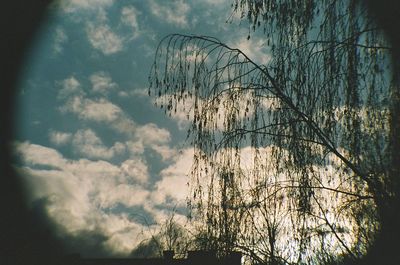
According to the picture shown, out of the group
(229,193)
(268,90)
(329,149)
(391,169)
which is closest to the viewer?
(391,169)

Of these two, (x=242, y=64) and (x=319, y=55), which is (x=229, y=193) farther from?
(x=319, y=55)

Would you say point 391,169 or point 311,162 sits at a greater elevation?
point 311,162

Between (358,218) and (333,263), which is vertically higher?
(358,218)

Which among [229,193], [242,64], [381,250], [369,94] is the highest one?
[242,64]

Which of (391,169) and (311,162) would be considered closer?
(391,169)

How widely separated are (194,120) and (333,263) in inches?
86.1

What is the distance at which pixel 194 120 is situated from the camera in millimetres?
3150

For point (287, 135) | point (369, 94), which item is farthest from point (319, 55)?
point (287, 135)

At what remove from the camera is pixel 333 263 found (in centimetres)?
396

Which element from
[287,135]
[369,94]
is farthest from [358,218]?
[369,94]

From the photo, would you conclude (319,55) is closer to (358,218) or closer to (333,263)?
(358,218)

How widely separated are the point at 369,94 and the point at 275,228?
173cm

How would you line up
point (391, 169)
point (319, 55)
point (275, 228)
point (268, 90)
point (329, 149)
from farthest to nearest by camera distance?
1. point (275, 228)
2. point (268, 90)
3. point (329, 149)
4. point (319, 55)
5. point (391, 169)

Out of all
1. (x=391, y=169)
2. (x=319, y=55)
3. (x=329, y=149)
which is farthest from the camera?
(x=329, y=149)
